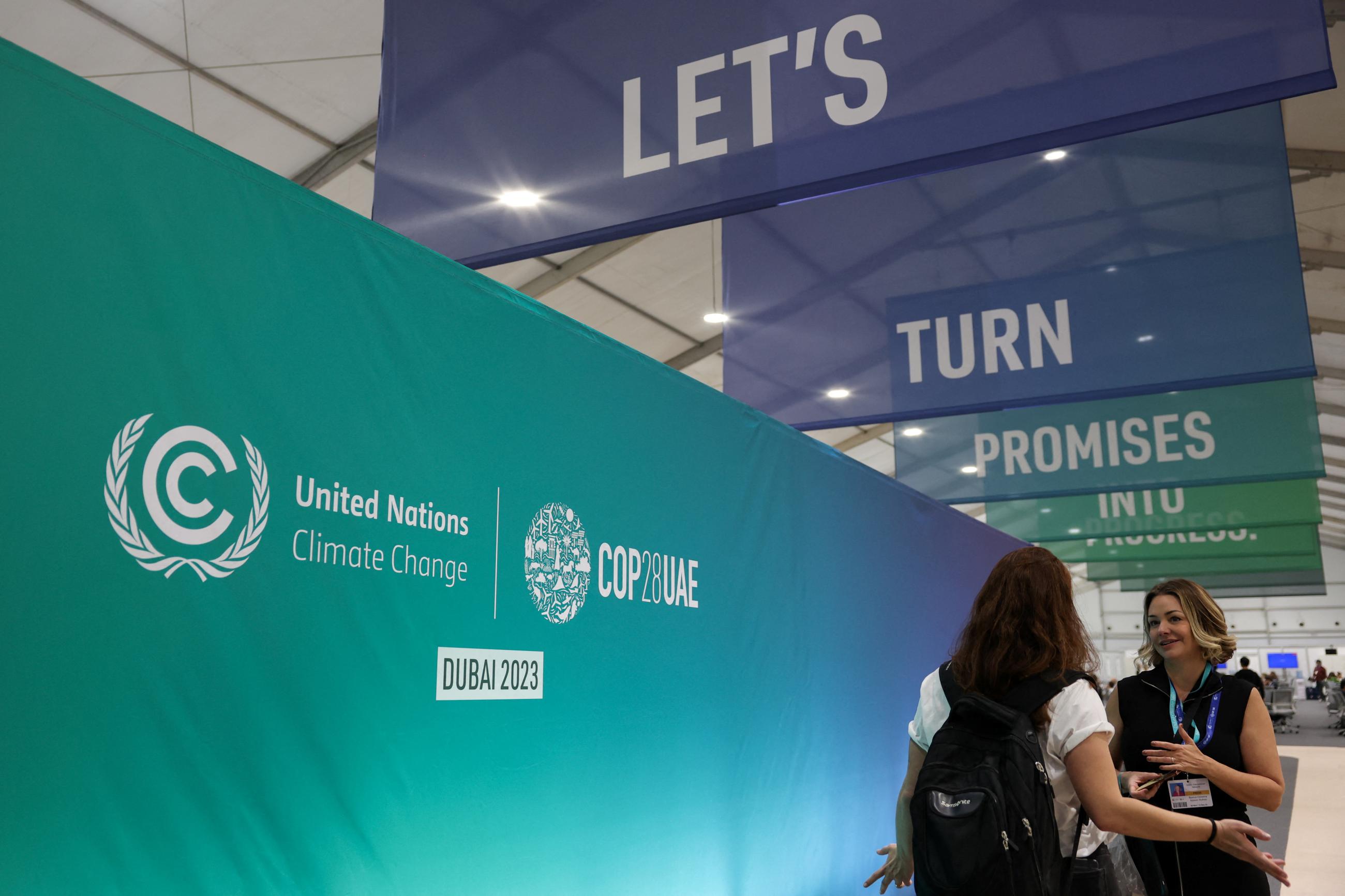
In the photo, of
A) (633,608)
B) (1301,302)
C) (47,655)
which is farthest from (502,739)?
(1301,302)

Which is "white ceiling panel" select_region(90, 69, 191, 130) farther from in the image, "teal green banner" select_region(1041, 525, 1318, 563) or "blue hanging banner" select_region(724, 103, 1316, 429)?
"teal green banner" select_region(1041, 525, 1318, 563)

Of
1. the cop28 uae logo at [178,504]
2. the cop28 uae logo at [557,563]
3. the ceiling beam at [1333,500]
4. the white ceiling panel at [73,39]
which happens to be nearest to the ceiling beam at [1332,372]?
the ceiling beam at [1333,500]

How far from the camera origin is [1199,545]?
36.2 feet

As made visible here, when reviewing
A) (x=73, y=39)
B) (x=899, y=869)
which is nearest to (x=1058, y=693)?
(x=899, y=869)

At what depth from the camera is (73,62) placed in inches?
293

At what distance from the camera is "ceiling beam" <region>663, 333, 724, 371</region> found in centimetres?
1439

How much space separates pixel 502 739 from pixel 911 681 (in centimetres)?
348

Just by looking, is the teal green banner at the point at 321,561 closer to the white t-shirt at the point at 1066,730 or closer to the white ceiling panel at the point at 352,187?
→ the white t-shirt at the point at 1066,730

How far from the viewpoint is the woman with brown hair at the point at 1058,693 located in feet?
6.26

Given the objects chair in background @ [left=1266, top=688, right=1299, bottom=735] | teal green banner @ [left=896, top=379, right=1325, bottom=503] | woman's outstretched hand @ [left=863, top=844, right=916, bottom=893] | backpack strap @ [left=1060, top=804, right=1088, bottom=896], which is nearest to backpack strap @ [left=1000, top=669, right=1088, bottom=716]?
backpack strap @ [left=1060, top=804, right=1088, bottom=896]

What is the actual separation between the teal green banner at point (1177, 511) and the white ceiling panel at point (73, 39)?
315 inches

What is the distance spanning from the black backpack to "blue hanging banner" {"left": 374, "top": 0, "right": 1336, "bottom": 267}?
132 cm

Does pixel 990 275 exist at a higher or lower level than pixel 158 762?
higher

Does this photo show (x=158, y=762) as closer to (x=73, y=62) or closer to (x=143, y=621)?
(x=143, y=621)
